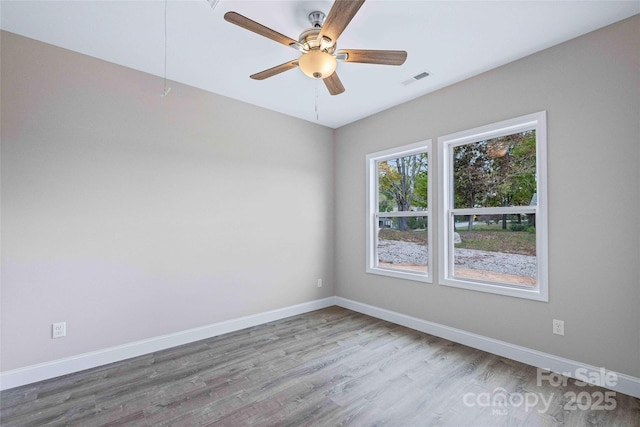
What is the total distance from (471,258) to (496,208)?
0.60 m

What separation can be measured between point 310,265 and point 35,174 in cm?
312

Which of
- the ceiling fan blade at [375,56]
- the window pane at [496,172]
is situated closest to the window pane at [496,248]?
the window pane at [496,172]

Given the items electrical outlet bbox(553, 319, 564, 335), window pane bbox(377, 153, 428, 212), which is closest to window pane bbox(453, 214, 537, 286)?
electrical outlet bbox(553, 319, 564, 335)

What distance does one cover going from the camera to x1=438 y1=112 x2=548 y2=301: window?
273 centimetres

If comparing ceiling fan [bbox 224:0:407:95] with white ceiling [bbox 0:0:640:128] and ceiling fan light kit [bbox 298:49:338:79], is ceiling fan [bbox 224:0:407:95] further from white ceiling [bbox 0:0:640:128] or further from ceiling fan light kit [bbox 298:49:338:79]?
white ceiling [bbox 0:0:640:128]

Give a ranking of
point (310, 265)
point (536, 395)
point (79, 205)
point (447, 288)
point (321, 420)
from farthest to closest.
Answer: point (310, 265), point (447, 288), point (79, 205), point (536, 395), point (321, 420)

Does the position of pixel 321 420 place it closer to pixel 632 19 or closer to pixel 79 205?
pixel 79 205

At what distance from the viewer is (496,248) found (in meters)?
3.05

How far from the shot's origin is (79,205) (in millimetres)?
2666

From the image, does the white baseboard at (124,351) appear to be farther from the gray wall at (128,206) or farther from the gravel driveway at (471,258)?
the gravel driveway at (471,258)

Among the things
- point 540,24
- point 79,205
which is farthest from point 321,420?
point 540,24

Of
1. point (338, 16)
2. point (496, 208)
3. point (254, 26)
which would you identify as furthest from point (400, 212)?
point (254, 26)

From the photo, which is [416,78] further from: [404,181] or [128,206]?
[128,206]

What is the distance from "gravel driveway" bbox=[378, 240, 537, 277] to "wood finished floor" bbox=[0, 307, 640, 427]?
84 cm
